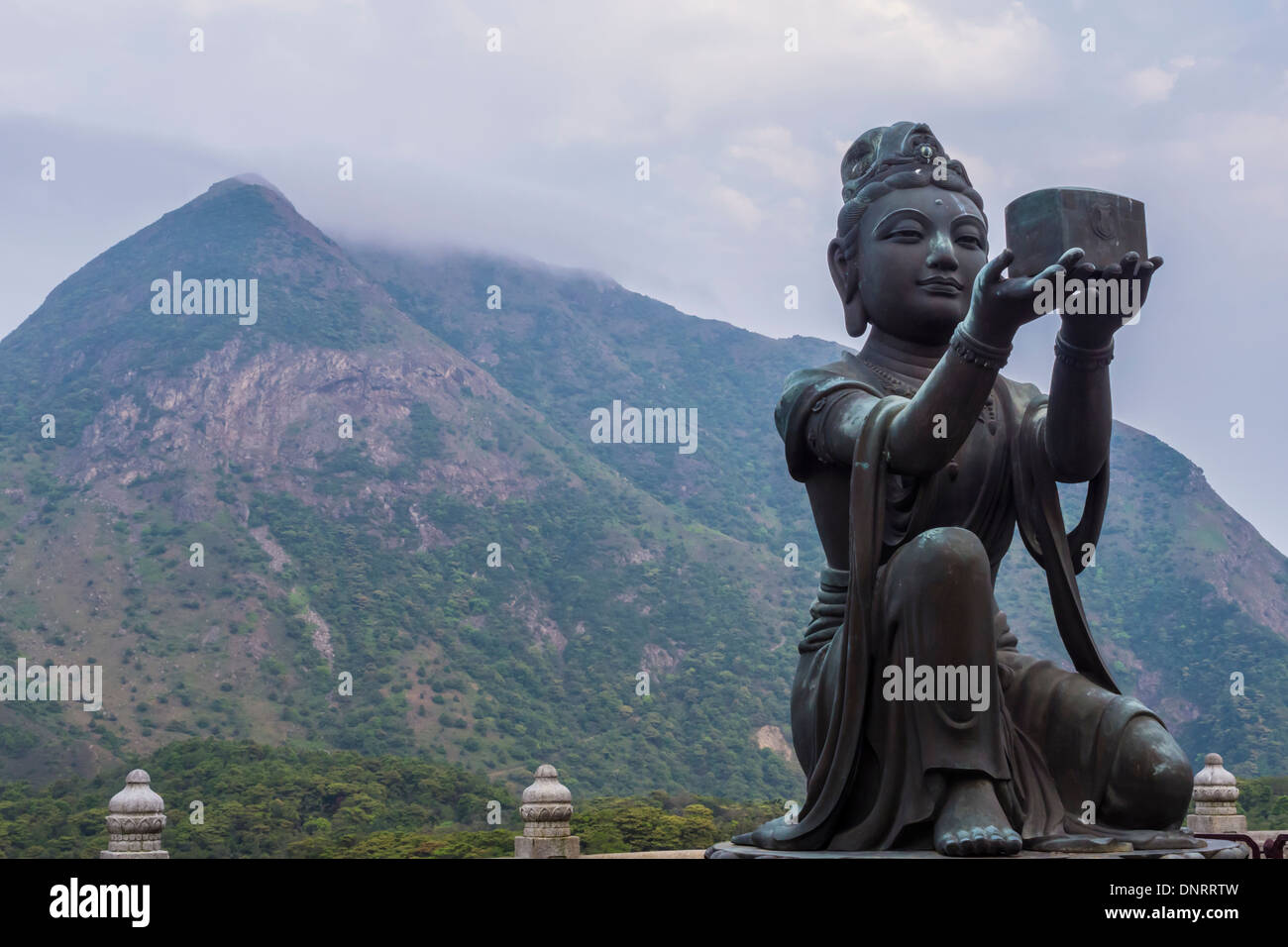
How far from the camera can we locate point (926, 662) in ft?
16.3

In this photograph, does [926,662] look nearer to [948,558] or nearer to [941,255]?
[948,558]

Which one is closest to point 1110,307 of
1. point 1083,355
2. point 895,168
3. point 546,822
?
point 1083,355

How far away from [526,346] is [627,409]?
368 inches

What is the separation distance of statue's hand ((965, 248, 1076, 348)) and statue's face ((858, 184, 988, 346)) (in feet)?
2.99

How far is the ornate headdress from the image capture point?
5.87 meters

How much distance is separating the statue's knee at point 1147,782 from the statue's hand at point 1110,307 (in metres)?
1.31

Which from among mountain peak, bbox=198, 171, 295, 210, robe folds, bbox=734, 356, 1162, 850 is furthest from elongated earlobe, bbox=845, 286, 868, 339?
mountain peak, bbox=198, 171, 295, 210

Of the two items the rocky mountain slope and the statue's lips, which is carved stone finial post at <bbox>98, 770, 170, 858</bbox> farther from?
the rocky mountain slope

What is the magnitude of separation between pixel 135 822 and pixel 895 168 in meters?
9.86
